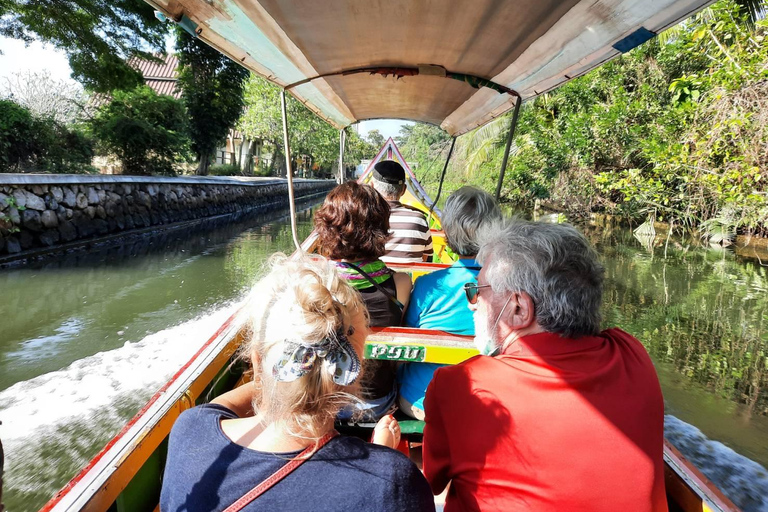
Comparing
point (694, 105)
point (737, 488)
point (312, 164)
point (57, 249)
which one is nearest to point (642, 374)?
point (737, 488)

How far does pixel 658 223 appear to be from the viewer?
39.9 feet

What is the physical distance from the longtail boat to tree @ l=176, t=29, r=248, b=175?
14.2 metres

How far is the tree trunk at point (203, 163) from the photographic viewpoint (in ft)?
55.7

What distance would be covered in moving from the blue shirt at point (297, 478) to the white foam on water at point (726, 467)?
3.17 m

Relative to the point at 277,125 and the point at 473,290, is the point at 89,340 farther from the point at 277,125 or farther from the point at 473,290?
the point at 277,125

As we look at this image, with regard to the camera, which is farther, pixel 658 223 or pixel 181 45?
pixel 181 45

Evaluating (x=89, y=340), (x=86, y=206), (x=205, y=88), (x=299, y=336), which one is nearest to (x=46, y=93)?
(x=205, y=88)

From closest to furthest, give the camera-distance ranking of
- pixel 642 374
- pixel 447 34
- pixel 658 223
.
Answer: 1. pixel 642 374
2. pixel 447 34
3. pixel 658 223

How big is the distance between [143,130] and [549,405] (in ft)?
40.6

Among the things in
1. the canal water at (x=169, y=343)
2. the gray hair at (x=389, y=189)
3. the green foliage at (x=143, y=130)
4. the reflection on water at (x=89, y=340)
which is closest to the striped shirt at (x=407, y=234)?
the gray hair at (x=389, y=189)

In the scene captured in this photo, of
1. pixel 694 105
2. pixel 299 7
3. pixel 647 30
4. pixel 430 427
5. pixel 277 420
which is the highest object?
pixel 694 105

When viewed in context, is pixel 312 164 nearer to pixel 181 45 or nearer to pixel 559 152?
pixel 181 45

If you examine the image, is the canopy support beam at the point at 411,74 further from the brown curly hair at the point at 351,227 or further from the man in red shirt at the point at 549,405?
the man in red shirt at the point at 549,405

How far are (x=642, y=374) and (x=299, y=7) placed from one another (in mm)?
2009
